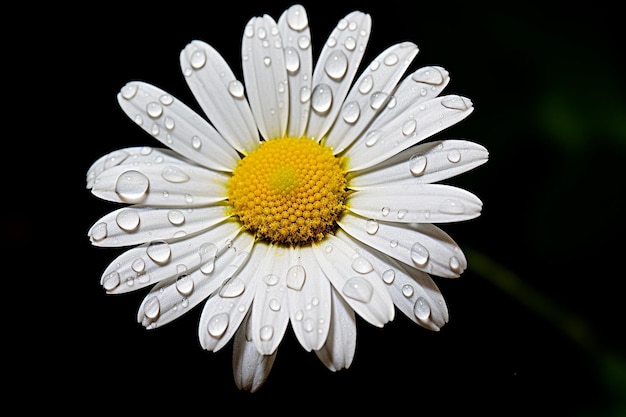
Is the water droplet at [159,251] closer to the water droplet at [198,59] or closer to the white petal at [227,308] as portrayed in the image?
the white petal at [227,308]

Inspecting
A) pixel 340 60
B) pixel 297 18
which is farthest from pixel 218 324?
pixel 297 18

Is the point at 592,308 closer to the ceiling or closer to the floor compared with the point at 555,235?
closer to the floor

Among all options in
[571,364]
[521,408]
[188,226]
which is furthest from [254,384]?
[571,364]

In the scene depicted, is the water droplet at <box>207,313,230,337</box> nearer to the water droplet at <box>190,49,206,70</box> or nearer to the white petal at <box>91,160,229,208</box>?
the white petal at <box>91,160,229,208</box>

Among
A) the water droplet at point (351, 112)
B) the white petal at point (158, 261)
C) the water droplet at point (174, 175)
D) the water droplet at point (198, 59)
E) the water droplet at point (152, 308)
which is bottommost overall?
the water droplet at point (152, 308)

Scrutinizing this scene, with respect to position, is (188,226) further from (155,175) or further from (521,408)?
(521,408)

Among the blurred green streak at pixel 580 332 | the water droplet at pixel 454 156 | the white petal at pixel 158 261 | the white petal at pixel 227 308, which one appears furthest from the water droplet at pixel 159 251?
the blurred green streak at pixel 580 332
